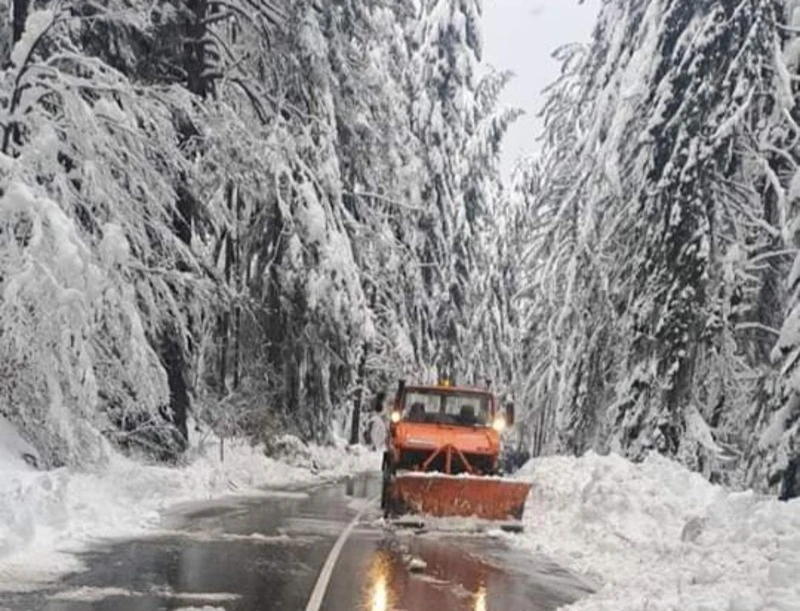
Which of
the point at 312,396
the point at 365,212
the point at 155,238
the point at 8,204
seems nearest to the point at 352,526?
the point at 155,238

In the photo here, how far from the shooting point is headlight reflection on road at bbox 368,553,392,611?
9586 mm

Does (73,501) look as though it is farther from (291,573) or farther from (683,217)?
(683,217)

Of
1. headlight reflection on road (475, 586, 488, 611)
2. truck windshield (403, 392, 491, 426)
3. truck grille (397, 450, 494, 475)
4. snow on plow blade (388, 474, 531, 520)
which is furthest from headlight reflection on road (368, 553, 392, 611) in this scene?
truck windshield (403, 392, 491, 426)

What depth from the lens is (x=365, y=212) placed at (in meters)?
27.0

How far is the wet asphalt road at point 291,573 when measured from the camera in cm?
925

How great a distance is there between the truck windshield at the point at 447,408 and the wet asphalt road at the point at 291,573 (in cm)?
336

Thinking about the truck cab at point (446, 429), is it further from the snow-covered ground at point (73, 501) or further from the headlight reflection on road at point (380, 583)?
the headlight reflection on road at point (380, 583)

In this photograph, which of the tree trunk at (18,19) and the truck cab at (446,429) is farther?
the truck cab at (446,429)

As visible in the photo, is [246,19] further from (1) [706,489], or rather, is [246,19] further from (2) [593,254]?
(1) [706,489]

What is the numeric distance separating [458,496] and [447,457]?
1.46 metres

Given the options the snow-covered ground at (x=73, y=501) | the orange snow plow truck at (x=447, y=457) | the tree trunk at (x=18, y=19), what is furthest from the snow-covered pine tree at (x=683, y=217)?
the tree trunk at (x=18, y=19)

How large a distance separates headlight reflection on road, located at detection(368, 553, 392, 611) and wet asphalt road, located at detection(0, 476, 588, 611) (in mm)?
12

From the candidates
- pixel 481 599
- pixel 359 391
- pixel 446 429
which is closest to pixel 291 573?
pixel 481 599

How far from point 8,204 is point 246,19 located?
34.2ft
